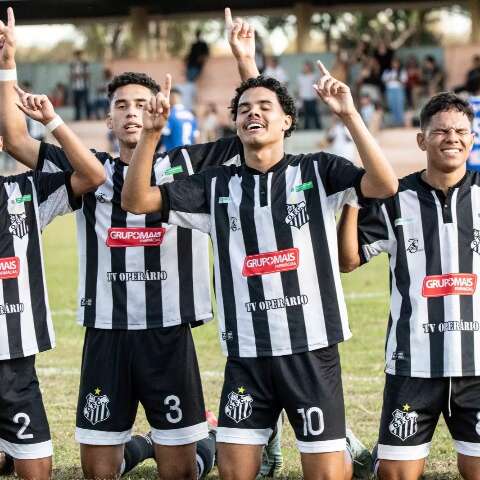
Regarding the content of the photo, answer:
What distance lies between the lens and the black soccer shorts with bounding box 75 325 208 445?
5926 mm

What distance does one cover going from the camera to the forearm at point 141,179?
5.14 metres

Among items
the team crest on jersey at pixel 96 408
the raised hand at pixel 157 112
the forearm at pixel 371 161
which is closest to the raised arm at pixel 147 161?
the raised hand at pixel 157 112

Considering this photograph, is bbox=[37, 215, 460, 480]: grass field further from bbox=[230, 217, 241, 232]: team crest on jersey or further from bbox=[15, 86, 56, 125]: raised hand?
bbox=[15, 86, 56, 125]: raised hand

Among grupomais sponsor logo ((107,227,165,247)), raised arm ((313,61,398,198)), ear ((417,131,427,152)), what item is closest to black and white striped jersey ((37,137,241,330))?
grupomais sponsor logo ((107,227,165,247))

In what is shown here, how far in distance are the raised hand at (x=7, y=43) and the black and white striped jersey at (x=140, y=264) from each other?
638mm

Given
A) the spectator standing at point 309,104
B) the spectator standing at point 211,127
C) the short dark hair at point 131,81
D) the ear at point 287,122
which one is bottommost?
the ear at point 287,122

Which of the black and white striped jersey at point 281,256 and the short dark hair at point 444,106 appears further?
the short dark hair at point 444,106

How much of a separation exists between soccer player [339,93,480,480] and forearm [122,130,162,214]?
3.15ft

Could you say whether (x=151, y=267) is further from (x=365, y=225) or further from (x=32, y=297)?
(x=365, y=225)

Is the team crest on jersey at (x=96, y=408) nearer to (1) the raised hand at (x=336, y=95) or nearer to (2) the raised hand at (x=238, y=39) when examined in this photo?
(2) the raised hand at (x=238, y=39)

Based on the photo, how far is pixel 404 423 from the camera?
17.6ft

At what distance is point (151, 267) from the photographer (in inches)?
233

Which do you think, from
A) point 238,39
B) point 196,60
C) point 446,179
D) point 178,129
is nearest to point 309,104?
point 196,60

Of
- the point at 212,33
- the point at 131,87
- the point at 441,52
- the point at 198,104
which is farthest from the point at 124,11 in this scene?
the point at 131,87
